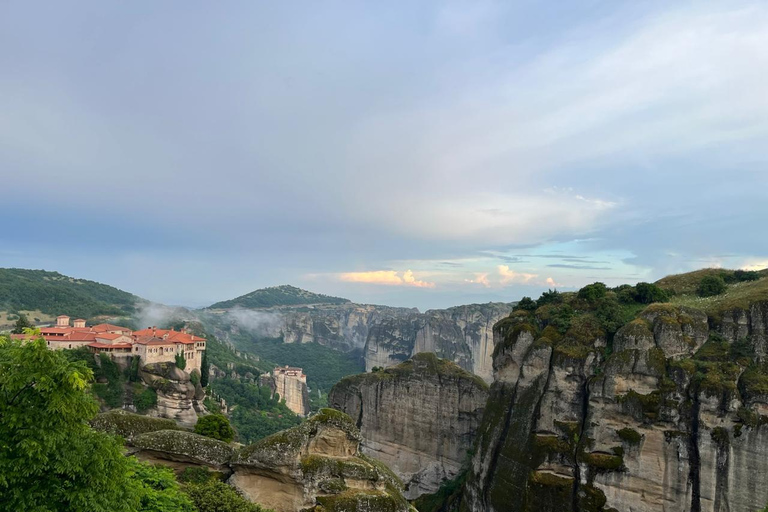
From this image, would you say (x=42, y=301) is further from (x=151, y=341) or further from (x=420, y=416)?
(x=420, y=416)

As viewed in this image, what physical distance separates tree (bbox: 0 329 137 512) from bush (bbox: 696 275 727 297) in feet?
112

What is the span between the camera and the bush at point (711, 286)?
96.3ft

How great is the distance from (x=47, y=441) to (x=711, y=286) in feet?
116

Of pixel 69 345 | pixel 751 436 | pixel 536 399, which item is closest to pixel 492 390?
pixel 536 399

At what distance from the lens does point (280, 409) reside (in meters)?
74.7

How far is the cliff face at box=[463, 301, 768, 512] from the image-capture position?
845 inches

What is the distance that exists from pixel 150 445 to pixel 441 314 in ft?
292

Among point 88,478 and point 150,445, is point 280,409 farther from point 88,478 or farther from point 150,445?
point 88,478

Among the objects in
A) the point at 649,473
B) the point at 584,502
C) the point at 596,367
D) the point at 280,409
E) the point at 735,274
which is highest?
the point at 735,274

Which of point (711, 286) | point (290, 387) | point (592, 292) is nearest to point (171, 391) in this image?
point (592, 292)

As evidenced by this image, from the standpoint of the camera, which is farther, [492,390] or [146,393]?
[146,393]

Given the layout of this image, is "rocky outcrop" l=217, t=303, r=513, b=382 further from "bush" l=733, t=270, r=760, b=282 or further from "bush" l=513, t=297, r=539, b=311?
"bush" l=733, t=270, r=760, b=282

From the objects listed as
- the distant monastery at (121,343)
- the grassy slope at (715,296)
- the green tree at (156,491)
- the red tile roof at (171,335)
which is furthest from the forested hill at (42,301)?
the grassy slope at (715,296)

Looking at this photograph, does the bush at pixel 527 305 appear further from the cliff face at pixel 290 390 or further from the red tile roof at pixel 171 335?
the cliff face at pixel 290 390
